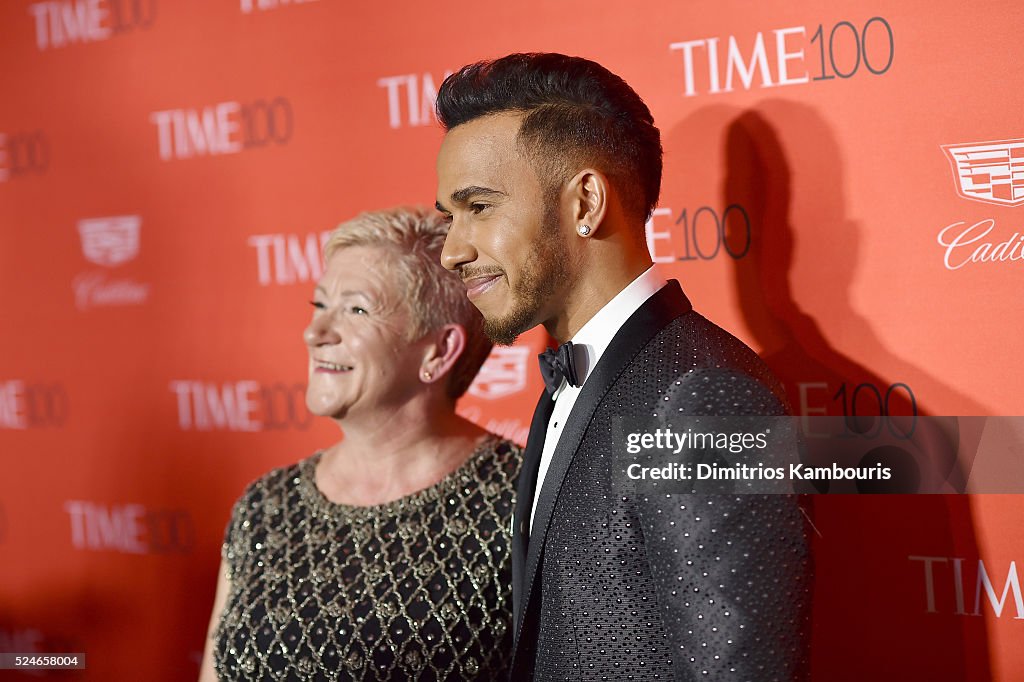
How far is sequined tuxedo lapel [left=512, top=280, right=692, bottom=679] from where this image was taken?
1.47m

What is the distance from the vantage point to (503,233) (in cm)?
152

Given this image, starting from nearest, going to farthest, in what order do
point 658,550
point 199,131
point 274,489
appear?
point 658,550 < point 274,489 < point 199,131

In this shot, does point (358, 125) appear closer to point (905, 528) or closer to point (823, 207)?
point (823, 207)

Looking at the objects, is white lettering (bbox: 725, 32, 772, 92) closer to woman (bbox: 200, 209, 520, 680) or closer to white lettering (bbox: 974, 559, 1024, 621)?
woman (bbox: 200, 209, 520, 680)

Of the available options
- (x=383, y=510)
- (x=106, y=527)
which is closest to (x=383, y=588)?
(x=383, y=510)

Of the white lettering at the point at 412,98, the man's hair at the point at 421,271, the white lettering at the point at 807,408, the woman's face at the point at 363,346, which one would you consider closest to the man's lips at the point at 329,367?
the woman's face at the point at 363,346

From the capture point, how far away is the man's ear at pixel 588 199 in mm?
1513

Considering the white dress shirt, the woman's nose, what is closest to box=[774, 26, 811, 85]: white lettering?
the white dress shirt

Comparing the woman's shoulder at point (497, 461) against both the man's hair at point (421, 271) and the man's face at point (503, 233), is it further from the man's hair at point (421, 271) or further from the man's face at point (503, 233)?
the man's face at point (503, 233)

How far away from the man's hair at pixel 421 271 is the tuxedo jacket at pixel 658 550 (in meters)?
0.53

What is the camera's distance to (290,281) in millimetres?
2764

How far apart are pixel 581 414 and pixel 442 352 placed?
66 cm

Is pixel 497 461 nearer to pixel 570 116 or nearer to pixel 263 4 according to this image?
pixel 570 116

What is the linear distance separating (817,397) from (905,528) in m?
0.30
